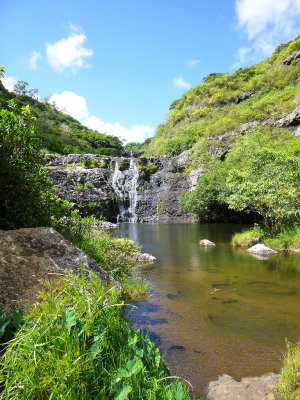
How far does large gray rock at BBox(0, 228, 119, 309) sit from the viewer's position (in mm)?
3533

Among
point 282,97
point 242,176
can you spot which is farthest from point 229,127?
point 242,176

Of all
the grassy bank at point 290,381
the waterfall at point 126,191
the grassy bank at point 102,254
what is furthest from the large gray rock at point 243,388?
the waterfall at point 126,191

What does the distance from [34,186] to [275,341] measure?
683cm

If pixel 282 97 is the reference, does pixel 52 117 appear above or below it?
above

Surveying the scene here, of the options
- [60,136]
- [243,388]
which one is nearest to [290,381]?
[243,388]

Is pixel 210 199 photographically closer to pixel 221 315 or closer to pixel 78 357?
pixel 221 315

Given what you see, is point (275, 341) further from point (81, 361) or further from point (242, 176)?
point (242, 176)

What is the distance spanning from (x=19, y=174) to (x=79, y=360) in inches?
206

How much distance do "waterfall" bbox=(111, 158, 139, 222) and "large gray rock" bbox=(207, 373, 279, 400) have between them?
37346mm

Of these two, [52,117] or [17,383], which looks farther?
[52,117]

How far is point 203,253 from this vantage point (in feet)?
50.6

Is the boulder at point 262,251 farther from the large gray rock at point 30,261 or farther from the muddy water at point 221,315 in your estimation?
the large gray rock at point 30,261

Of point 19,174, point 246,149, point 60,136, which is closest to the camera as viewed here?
point 19,174

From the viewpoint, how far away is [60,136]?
6956cm
